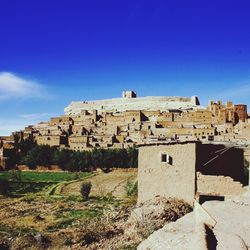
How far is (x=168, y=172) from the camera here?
1255cm

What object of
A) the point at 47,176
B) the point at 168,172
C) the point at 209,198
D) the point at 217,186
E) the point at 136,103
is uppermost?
the point at 136,103

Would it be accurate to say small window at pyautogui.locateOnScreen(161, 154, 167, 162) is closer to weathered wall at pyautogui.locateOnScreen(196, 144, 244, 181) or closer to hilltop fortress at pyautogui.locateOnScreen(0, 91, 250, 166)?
weathered wall at pyautogui.locateOnScreen(196, 144, 244, 181)

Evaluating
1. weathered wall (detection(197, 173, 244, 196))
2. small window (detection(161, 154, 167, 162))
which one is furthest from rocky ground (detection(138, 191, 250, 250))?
small window (detection(161, 154, 167, 162))

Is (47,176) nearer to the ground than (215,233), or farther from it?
nearer to the ground

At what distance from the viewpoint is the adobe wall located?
12.0 m

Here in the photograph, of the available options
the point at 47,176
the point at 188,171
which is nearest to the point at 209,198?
the point at 188,171

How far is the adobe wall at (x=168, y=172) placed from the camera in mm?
12047

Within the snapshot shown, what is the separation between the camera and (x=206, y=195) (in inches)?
456

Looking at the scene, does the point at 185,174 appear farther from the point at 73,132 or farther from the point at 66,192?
the point at 73,132

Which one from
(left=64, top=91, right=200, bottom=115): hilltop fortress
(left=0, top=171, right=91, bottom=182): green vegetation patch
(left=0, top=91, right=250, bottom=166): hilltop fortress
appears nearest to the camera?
(left=0, top=171, right=91, bottom=182): green vegetation patch

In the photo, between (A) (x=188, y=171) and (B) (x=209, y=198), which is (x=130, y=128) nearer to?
(A) (x=188, y=171)

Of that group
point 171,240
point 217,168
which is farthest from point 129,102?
point 171,240

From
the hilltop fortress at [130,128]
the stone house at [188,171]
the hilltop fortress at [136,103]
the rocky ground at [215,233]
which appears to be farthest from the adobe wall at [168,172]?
the hilltop fortress at [136,103]

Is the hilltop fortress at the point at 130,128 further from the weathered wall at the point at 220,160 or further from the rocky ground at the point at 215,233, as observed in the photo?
the rocky ground at the point at 215,233
